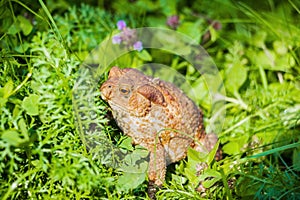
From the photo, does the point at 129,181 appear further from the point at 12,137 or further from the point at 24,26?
the point at 24,26

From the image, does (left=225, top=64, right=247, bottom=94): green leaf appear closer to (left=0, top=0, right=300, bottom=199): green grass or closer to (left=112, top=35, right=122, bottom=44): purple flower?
(left=0, top=0, right=300, bottom=199): green grass

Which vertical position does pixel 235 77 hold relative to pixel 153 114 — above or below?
above

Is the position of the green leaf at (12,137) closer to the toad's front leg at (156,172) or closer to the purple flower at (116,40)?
the toad's front leg at (156,172)

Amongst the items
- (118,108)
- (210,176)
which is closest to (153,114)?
(118,108)

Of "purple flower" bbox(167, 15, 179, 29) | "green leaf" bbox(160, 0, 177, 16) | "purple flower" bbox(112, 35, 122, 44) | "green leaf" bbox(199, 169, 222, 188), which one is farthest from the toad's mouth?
"green leaf" bbox(160, 0, 177, 16)

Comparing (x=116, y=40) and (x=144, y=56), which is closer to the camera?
(x=116, y=40)

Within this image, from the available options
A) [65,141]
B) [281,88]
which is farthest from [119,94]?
[281,88]
